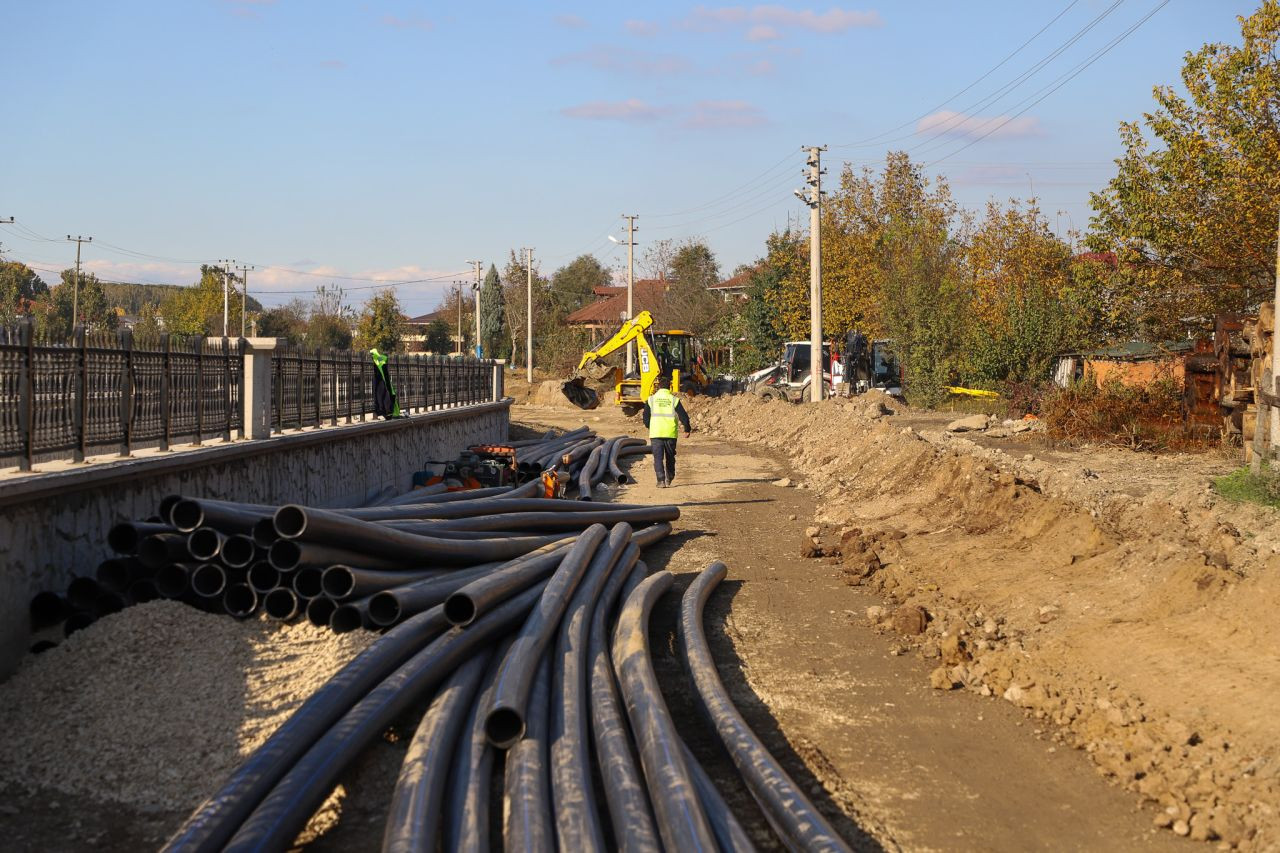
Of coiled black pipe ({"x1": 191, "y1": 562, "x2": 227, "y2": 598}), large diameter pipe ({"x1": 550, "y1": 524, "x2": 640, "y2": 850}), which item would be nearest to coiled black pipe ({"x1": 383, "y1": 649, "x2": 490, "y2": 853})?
large diameter pipe ({"x1": 550, "y1": 524, "x2": 640, "y2": 850})

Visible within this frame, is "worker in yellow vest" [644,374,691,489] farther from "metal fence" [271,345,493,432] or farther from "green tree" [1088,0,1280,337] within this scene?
"green tree" [1088,0,1280,337]

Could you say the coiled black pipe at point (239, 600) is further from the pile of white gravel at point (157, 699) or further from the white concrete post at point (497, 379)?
the white concrete post at point (497, 379)

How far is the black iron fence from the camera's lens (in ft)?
27.8

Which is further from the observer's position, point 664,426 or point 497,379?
point 497,379

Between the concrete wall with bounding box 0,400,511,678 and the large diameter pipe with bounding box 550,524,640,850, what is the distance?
138 inches

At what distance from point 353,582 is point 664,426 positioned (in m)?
9.88

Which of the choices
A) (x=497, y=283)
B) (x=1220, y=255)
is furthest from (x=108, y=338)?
(x=497, y=283)

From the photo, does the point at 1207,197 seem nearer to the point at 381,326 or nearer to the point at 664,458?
the point at 664,458

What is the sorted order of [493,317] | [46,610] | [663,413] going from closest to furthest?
[46,610], [663,413], [493,317]

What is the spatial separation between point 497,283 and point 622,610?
315 ft

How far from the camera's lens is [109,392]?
31.8ft

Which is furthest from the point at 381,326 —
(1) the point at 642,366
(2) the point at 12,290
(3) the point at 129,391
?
(3) the point at 129,391

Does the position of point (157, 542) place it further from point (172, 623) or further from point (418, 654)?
point (418, 654)

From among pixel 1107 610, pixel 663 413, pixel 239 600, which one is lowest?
pixel 1107 610
